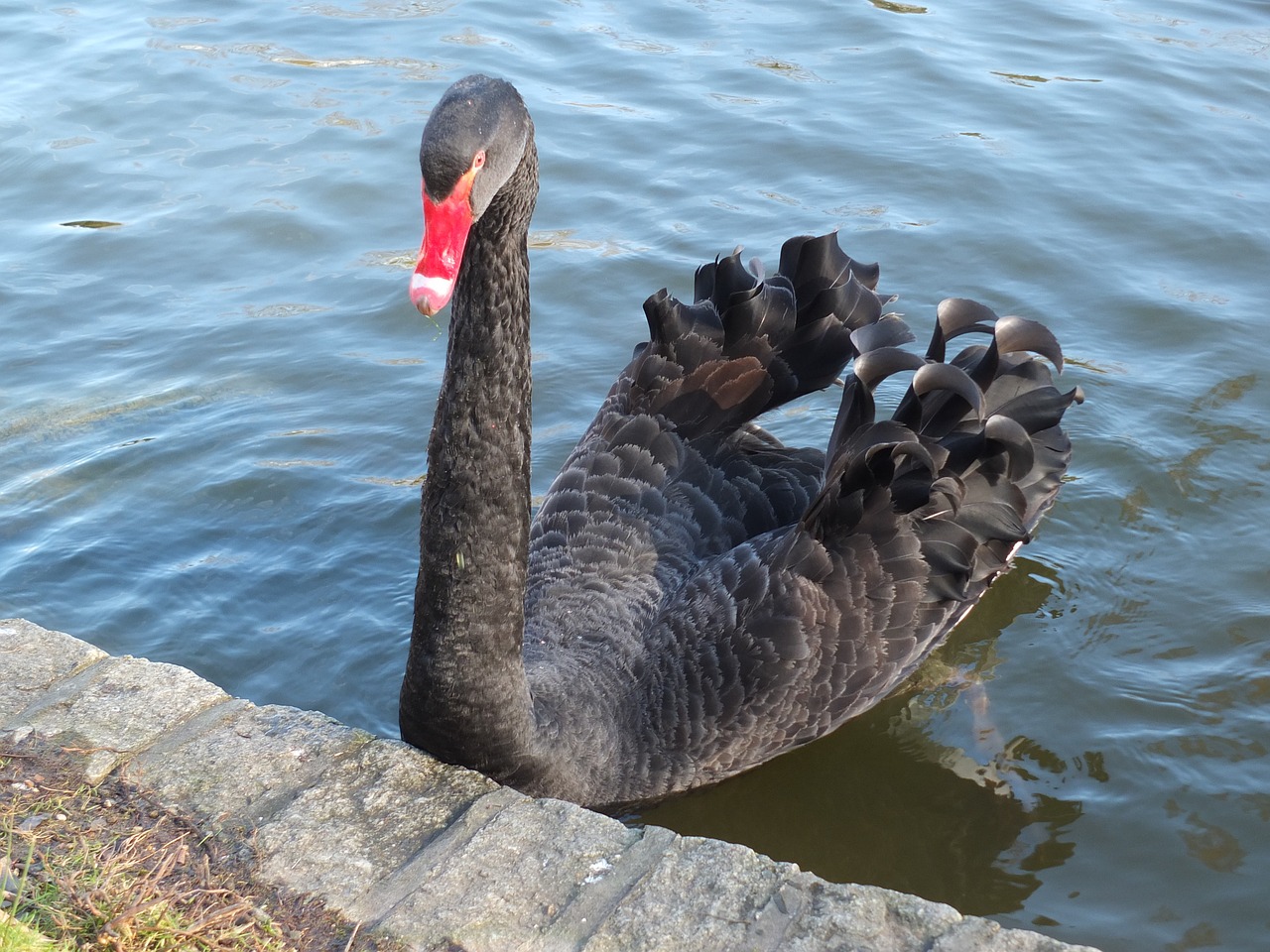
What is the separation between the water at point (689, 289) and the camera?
4906 millimetres

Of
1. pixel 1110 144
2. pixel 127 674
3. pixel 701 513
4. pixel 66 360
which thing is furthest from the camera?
pixel 1110 144

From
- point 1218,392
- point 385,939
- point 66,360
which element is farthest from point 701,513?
point 66,360

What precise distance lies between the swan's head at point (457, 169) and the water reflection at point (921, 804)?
2.35 m

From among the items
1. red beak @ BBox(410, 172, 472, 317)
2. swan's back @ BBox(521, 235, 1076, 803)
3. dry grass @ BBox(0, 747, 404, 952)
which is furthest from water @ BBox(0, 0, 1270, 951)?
red beak @ BBox(410, 172, 472, 317)

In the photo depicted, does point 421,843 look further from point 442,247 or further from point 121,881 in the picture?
point 442,247

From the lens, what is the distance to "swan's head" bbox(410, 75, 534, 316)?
3076 millimetres

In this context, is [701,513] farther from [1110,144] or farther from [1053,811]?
[1110,144]

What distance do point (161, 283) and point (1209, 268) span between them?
20.2 ft

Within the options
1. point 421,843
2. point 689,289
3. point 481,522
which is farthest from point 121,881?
point 689,289

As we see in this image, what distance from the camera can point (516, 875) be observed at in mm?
3168

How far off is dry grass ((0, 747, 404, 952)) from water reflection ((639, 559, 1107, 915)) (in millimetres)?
1843

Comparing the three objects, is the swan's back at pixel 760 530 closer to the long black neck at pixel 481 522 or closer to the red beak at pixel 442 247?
the long black neck at pixel 481 522

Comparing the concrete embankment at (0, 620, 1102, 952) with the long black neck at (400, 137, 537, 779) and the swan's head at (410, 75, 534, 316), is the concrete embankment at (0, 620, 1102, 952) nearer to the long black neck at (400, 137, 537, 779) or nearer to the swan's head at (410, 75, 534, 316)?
the long black neck at (400, 137, 537, 779)

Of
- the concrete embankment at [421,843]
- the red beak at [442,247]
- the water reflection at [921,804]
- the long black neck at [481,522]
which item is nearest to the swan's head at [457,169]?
the red beak at [442,247]
